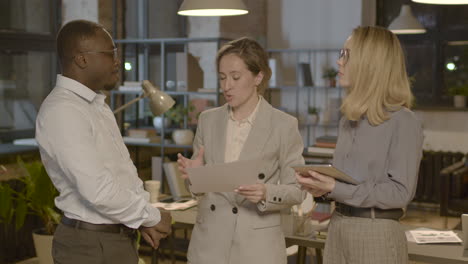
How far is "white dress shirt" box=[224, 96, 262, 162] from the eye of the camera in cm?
270

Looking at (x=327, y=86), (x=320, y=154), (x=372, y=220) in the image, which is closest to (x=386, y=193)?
(x=372, y=220)

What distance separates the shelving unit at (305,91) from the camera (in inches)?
327

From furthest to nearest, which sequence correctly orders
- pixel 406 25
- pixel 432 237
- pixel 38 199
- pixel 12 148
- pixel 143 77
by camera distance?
pixel 143 77, pixel 406 25, pixel 12 148, pixel 38 199, pixel 432 237

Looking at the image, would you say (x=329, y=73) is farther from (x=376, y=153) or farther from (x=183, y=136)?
(x=376, y=153)

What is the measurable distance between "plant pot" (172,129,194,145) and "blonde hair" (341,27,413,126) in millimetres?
4116

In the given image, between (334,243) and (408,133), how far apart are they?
1.65ft

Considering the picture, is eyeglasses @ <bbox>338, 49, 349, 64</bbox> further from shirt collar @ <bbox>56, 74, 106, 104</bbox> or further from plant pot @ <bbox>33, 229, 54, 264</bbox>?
plant pot @ <bbox>33, 229, 54, 264</bbox>

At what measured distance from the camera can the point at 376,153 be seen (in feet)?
7.54

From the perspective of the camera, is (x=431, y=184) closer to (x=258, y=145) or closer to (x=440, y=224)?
(x=440, y=224)

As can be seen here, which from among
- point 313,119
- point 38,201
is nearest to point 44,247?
point 38,201

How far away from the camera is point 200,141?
9.17 feet

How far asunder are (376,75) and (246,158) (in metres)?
0.66

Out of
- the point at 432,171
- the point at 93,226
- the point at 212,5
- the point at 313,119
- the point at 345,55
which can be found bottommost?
the point at 432,171

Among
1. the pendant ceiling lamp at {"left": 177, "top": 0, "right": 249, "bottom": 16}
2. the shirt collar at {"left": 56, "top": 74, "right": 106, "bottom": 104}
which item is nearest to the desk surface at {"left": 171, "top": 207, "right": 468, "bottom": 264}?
the shirt collar at {"left": 56, "top": 74, "right": 106, "bottom": 104}
